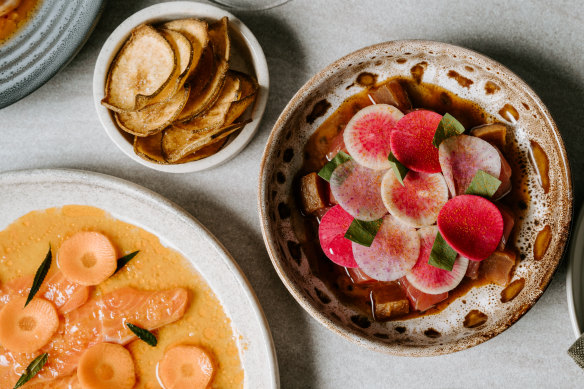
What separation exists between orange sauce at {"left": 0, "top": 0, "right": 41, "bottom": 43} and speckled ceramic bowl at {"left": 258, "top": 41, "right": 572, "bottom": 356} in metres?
0.70

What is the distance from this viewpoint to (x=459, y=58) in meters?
1.08

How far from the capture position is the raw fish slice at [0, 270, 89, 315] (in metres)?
1.25

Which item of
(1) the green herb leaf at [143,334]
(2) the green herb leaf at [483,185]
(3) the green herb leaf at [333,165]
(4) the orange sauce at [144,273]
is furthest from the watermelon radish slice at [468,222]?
(1) the green herb leaf at [143,334]

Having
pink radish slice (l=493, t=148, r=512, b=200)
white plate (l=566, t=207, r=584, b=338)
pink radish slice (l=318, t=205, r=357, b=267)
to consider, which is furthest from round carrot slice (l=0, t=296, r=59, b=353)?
white plate (l=566, t=207, r=584, b=338)

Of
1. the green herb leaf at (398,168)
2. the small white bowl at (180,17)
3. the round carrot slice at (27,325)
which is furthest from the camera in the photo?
the round carrot slice at (27,325)

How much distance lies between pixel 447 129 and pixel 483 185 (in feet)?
0.47

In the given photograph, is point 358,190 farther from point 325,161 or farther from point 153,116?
point 153,116

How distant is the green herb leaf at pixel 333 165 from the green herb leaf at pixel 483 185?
28 cm

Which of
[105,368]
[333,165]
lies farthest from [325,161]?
[105,368]

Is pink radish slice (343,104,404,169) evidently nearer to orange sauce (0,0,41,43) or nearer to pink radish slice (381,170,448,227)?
pink radish slice (381,170,448,227)

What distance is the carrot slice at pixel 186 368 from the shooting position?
1223 millimetres

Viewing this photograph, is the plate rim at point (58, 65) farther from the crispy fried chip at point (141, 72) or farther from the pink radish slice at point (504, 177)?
the pink radish slice at point (504, 177)

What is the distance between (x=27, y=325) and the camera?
1250 millimetres

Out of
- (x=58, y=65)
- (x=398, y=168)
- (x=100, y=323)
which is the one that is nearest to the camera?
(x=398, y=168)
